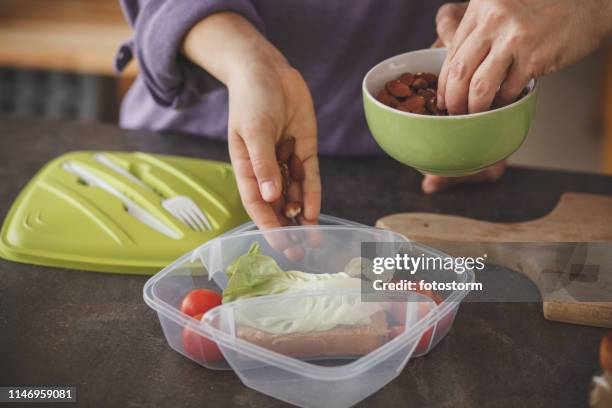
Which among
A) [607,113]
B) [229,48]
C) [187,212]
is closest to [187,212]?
[187,212]

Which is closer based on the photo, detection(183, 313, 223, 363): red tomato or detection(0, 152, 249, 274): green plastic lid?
detection(183, 313, 223, 363): red tomato

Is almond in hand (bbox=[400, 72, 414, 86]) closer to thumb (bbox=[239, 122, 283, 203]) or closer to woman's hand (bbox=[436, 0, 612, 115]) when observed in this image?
woman's hand (bbox=[436, 0, 612, 115])

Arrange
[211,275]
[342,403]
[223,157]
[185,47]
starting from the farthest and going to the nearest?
[223,157] → [185,47] → [211,275] → [342,403]

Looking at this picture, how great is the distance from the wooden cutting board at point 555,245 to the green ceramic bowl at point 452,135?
0.14 metres

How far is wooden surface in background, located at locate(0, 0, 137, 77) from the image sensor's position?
209 centimetres

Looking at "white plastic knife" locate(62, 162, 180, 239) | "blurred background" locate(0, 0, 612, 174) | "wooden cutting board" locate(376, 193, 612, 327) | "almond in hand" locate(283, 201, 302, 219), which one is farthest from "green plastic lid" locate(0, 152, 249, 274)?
"blurred background" locate(0, 0, 612, 174)

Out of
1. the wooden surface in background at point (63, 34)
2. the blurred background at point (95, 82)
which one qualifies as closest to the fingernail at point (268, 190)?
the wooden surface in background at point (63, 34)

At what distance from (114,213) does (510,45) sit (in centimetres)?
59

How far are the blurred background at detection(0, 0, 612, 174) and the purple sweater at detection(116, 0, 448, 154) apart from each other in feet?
3.04

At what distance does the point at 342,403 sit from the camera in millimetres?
719

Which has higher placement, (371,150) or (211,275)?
(211,275)

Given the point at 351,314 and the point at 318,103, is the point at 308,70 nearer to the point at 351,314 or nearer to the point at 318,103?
the point at 318,103

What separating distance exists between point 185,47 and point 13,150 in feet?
1.33

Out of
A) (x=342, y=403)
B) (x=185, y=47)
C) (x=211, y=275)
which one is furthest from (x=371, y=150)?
(x=342, y=403)
